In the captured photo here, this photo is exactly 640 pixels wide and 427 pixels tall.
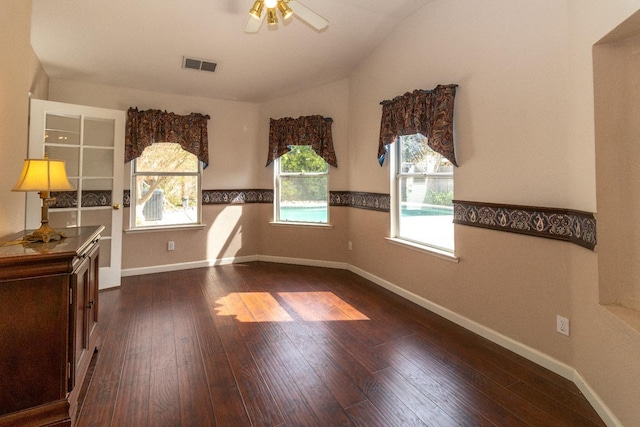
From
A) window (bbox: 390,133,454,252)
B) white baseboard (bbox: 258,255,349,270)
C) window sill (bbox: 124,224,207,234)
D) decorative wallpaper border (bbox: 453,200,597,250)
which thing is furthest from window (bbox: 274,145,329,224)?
decorative wallpaper border (bbox: 453,200,597,250)

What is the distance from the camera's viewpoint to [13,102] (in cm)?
203

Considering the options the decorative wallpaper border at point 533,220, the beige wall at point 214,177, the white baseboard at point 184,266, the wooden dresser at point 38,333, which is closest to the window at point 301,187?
the beige wall at point 214,177

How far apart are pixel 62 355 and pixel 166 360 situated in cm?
75

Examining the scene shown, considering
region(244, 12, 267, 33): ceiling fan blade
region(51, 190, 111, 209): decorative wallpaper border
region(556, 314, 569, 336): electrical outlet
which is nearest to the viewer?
region(556, 314, 569, 336): electrical outlet

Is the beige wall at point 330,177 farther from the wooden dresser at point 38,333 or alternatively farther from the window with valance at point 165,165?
the wooden dresser at point 38,333

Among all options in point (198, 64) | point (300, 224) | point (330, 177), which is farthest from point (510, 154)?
point (198, 64)

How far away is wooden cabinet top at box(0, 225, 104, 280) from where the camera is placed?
1.38 meters

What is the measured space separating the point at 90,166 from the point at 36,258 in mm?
2664

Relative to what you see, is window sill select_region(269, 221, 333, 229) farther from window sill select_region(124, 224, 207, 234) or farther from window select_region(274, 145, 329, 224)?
window sill select_region(124, 224, 207, 234)

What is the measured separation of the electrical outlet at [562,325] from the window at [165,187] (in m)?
4.25

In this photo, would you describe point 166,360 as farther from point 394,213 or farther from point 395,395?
point 394,213

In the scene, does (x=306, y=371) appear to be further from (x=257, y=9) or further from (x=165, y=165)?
(x=165, y=165)

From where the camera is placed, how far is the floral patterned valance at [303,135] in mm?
4477

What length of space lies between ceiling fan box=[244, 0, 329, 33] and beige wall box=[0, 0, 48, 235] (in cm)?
145
